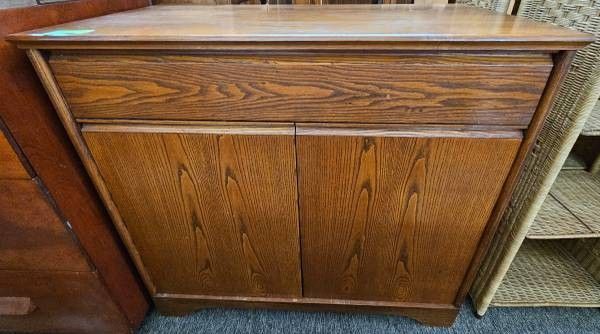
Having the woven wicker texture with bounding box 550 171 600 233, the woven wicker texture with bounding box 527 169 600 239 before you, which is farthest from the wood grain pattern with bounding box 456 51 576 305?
the woven wicker texture with bounding box 550 171 600 233

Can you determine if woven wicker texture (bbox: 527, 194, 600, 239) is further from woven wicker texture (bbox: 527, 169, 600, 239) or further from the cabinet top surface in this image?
the cabinet top surface

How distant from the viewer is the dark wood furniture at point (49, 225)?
0.58 m

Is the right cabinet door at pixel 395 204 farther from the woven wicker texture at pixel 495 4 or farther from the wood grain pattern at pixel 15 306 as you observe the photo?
the wood grain pattern at pixel 15 306

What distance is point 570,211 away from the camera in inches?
34.2

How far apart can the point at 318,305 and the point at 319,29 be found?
74 cm

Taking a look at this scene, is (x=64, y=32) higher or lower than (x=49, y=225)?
higher

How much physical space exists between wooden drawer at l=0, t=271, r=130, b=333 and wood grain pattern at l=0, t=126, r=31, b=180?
28 cm

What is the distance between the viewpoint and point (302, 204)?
71cm

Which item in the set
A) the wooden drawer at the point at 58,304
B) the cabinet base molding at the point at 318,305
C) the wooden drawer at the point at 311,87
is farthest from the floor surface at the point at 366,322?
the wooden drawer at the point at 311,87

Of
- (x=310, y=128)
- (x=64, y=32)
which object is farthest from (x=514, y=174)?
(x=64, y=32)

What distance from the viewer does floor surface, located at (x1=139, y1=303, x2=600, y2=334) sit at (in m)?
0.95

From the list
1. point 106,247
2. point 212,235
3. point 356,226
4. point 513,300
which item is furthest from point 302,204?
point 513,300

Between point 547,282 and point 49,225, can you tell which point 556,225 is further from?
point 49,225

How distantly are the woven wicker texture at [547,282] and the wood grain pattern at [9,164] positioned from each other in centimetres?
122
